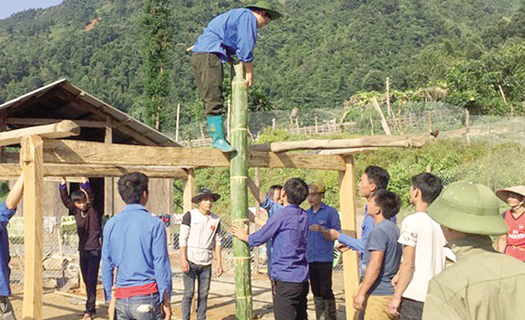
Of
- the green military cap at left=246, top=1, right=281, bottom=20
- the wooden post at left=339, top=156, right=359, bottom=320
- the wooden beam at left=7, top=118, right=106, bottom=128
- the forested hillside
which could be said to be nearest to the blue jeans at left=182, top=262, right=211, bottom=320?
the wooden post at left=339, top=156, right=359, bottom=320

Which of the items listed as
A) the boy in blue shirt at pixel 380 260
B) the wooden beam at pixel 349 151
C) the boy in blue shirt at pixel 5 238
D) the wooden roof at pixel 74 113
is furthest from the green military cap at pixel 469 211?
the wooden roof at pixel 74 113

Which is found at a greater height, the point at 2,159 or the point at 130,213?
the point at 2,159

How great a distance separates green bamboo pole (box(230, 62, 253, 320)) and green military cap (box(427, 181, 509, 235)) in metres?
3.20

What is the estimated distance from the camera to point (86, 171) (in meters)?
9.09

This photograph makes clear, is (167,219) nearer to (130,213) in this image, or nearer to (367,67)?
(130,213)

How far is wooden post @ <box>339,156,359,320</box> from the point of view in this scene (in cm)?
Answer: 756

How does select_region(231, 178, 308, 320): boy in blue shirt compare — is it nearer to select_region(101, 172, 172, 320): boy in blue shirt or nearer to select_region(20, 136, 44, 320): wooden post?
select_region(101, 172, 172, 320): boy in blue shirt

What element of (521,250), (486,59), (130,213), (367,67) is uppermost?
(367,67)

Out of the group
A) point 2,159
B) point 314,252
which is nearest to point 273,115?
point 2,159

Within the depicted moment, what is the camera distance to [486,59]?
3347 centimetres

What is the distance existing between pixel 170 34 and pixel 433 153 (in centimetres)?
1475

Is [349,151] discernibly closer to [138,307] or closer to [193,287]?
[193,287]

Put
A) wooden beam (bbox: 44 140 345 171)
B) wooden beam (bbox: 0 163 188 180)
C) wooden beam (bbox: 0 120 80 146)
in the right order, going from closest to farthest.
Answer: wooden beam (bbox: 0 120 80 146) → wooden beam (bbox: 44 140 345 171) → wooden beam (bbox: 0 163 188 180)

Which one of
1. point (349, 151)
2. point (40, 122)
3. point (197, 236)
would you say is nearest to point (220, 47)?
point (349, 151)
